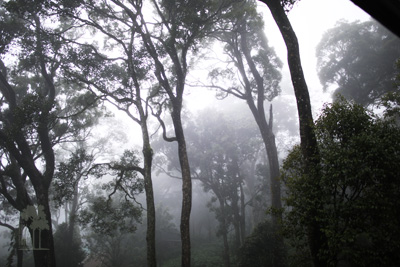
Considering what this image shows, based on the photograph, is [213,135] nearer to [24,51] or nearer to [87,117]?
[87,117]

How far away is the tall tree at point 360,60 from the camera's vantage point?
2025cm

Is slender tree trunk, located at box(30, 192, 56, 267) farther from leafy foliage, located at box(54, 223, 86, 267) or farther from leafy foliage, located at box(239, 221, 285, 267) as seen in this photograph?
leafy foliage, located at box(54, 223, 86, 267)

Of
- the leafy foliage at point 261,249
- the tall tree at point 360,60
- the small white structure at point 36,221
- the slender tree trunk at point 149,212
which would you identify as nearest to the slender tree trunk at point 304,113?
the slender tree trunk at point 149,212

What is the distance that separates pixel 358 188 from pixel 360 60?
22.3 m

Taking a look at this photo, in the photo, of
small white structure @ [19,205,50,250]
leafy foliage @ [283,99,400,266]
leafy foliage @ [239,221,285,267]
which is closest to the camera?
leafy foliage @ [283,99,400,266]

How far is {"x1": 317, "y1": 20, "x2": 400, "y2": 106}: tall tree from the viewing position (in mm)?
20250

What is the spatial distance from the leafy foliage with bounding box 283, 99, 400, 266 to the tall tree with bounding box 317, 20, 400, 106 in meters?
19.7

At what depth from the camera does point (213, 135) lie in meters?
22.2

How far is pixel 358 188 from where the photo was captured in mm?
4773

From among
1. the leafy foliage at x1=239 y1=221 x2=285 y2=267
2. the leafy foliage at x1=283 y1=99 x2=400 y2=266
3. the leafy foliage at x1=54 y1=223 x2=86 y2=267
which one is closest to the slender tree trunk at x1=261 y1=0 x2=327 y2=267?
the leafy foliage at x1=283 y1=99 x2=400 y2=266

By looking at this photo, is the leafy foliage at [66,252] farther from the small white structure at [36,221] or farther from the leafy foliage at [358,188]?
the leafy foliage at [358,188]

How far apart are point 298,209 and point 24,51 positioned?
14.7 metres

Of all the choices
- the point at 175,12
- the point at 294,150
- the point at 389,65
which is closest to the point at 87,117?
the point at 175,12

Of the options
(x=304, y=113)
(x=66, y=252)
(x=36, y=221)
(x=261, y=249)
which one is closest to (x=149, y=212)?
(x=36, y=221)
